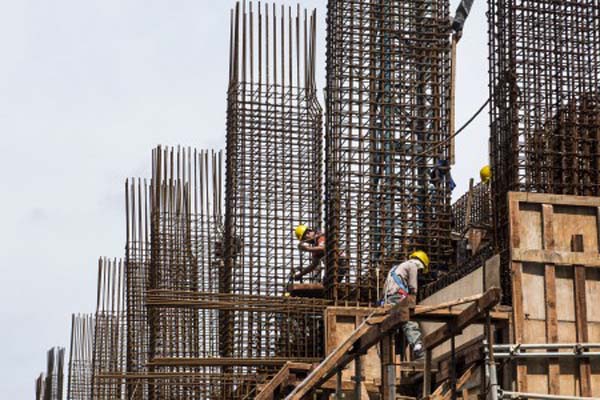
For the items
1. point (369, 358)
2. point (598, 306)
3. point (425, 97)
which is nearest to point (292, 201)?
point (425, 97)

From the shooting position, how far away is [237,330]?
76.9ft

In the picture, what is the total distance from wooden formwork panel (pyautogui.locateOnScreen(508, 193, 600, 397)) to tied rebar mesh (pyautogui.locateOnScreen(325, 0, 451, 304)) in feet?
16.8

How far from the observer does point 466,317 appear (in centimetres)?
1400

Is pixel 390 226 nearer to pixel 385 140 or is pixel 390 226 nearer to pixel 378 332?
pixel 385 140

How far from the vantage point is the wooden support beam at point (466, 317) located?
1329 centimetres

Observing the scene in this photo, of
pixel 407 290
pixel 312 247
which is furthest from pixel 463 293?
pixel 312 247

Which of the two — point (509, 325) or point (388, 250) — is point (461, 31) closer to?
point (388, 250)

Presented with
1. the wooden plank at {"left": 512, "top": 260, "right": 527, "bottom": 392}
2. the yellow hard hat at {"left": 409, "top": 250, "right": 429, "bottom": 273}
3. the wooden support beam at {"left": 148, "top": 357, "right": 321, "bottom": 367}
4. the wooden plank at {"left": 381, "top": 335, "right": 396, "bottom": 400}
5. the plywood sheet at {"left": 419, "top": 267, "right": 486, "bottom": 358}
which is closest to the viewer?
the wooden plank at {"left": 381, "top": 335, "right": 396, "bottom": 400}

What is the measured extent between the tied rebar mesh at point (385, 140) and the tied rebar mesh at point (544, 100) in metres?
4.33

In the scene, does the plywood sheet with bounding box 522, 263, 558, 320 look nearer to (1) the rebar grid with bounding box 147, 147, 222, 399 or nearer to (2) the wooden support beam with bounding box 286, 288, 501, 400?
(2) the wooden support beam with bounding box 286, 288, 501, 400

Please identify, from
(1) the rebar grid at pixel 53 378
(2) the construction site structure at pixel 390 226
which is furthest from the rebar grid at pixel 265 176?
(1) the rebar grid at pixel 53 378

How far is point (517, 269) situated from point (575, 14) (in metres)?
4.39

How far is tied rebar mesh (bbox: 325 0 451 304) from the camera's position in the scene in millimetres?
21219

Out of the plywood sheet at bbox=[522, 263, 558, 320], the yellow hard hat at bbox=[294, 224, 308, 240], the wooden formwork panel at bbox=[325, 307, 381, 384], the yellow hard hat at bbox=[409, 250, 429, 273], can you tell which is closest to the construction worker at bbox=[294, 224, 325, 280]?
the yellow hard hat at bbox=[294, 224, 308, 240]
